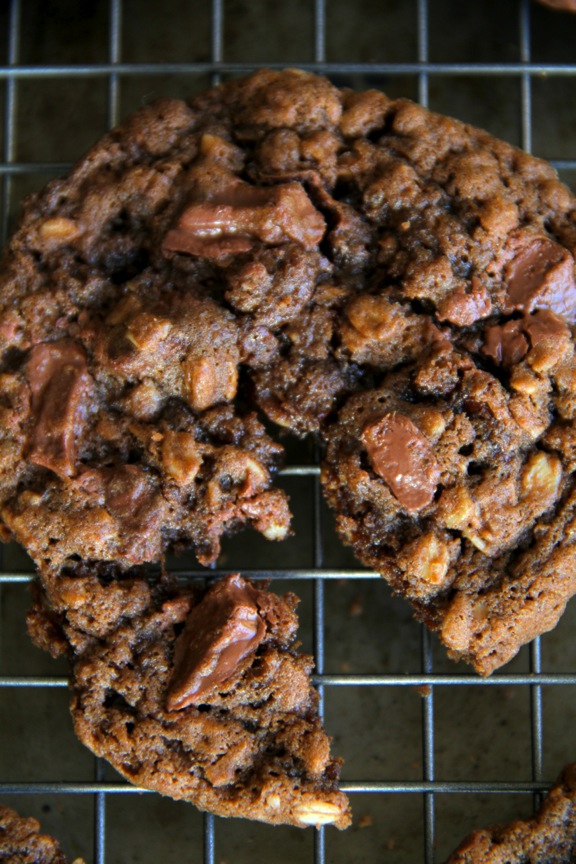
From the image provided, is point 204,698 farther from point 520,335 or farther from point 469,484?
point 520,335

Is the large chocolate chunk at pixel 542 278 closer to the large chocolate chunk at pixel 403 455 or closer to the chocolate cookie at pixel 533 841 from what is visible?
the large chocolate chunk at pixel 403 455

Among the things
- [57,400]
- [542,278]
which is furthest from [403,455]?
[57,400]

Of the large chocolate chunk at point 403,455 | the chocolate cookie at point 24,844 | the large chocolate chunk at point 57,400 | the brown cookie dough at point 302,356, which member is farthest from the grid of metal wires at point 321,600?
the large chocolate chunk at point 57,400

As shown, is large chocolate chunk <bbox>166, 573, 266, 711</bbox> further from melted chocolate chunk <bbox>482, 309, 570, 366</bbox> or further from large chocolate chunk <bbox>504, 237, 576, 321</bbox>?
large chocolate chunk <bbox>504, 237, 576, 321</bbox>

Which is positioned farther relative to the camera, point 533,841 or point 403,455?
point 533,841

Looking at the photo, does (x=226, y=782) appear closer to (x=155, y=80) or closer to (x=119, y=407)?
(x=119, y=407)

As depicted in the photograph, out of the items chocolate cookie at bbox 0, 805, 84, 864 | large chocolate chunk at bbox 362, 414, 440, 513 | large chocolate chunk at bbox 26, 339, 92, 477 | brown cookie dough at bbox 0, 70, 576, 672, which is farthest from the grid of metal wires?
large chocolate chunk at bbox 26, 339, 92, 477

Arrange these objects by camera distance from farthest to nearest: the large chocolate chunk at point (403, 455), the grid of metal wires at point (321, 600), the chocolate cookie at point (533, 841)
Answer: the grid of metal wires at point (321, 600)
the chocolate cookie at point (533, 841)
the large chocolate chunk at point (403, 455)
